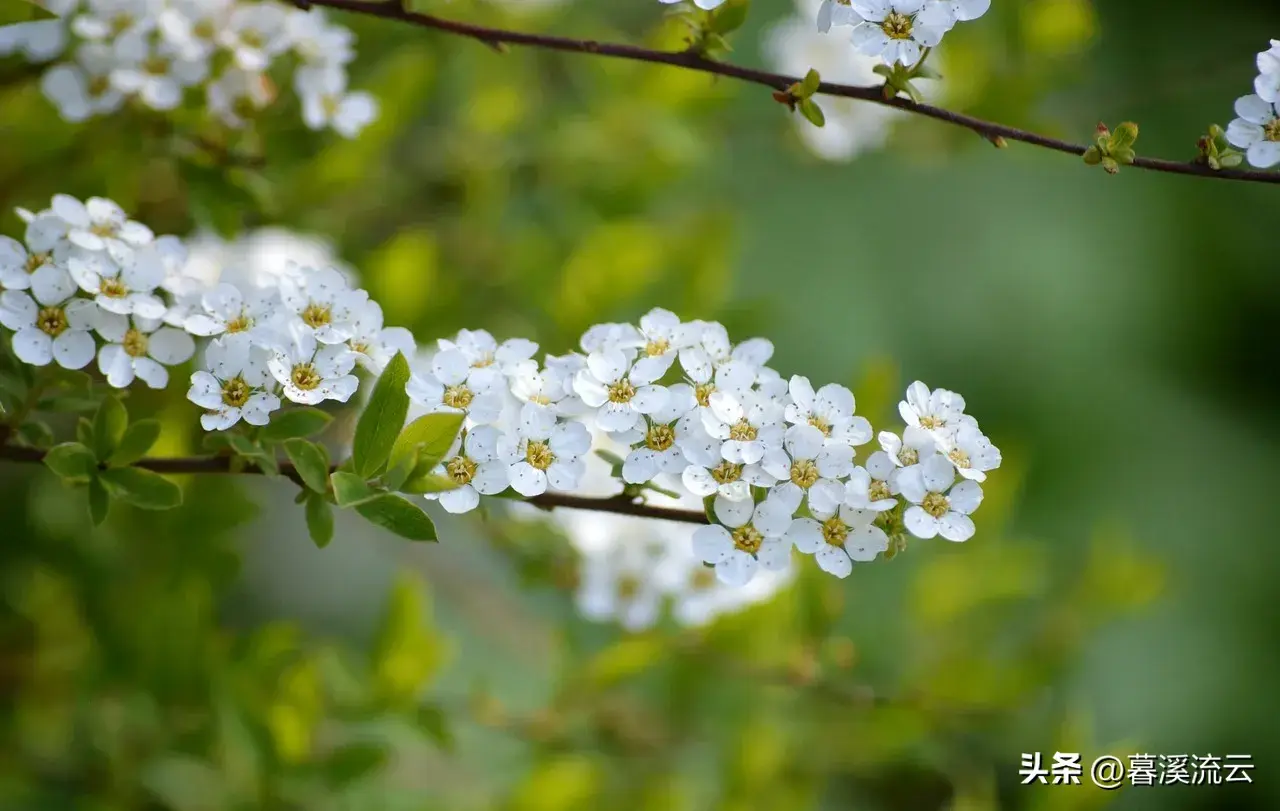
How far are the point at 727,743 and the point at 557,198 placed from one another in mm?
601

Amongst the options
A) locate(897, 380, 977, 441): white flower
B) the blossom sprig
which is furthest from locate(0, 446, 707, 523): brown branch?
locate(897, 380, 977, 441): white flower

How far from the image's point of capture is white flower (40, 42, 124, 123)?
2.38 feet

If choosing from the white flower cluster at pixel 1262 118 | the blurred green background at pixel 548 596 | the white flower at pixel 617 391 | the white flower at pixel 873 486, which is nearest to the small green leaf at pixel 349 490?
the white flower at pixel 617 391

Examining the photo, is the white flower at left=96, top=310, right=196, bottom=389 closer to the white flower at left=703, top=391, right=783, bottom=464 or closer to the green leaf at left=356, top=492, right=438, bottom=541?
the green leaf at left=356, top=492, right=438, bottom=541

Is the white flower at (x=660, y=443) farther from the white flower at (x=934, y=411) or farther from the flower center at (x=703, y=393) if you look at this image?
the white flower at (x=934, y=411)

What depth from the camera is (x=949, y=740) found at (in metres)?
1.21

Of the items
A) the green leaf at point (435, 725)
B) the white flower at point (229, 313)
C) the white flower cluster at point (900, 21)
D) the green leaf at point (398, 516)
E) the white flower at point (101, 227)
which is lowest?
the green leaf at point (435, 725)

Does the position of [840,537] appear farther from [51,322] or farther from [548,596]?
[548,596]

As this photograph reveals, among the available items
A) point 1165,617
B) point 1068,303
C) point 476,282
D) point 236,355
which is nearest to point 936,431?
point 236,355

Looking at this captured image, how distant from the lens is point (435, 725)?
0.83 m

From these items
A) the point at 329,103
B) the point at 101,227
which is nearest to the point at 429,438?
the point at 101,227

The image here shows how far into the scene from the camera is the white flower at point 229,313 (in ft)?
1.86

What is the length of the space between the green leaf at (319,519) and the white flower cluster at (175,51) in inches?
12.2

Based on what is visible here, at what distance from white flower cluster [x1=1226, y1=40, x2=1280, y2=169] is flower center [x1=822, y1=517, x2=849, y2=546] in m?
0.26
